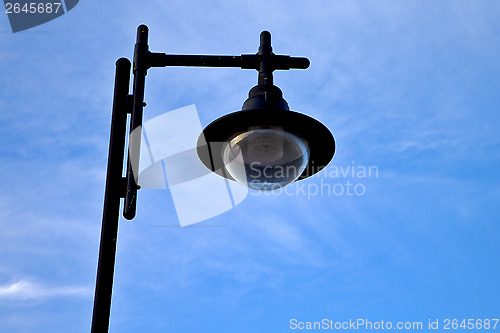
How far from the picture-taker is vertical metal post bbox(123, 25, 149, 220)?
10.3 feet

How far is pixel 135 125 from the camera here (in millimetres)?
3273

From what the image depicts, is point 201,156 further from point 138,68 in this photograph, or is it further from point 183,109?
point 138,68

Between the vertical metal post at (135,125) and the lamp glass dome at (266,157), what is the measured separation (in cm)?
53

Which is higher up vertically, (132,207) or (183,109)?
(183,109)

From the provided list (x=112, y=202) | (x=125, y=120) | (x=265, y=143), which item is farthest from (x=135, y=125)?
(x=265, y=143)

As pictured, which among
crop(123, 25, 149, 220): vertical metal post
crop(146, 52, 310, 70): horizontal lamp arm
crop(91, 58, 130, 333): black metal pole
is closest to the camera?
crop(91, 58, 130, 333): black metal pole

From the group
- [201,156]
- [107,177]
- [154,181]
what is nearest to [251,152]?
[201,156]

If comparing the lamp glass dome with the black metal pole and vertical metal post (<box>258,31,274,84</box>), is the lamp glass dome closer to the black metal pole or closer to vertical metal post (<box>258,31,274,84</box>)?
vertical metal post (<box>258,31,274,84</box>)

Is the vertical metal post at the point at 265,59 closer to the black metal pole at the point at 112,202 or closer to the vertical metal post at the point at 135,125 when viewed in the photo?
the vertical metal post at the point at 135,125

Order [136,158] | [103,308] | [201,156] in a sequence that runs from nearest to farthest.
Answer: [103,308], [136,158], [201,156]

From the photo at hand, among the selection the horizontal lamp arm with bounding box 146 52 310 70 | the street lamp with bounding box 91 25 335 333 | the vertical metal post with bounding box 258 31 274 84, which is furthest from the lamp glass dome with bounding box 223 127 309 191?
the horizontal lamp arm with bounding box 146 52 310 70

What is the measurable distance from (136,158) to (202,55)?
2.89 feet

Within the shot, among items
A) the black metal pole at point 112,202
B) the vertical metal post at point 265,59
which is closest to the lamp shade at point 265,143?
the vertical metal post at point 265,59

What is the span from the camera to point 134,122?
3.27 meters
